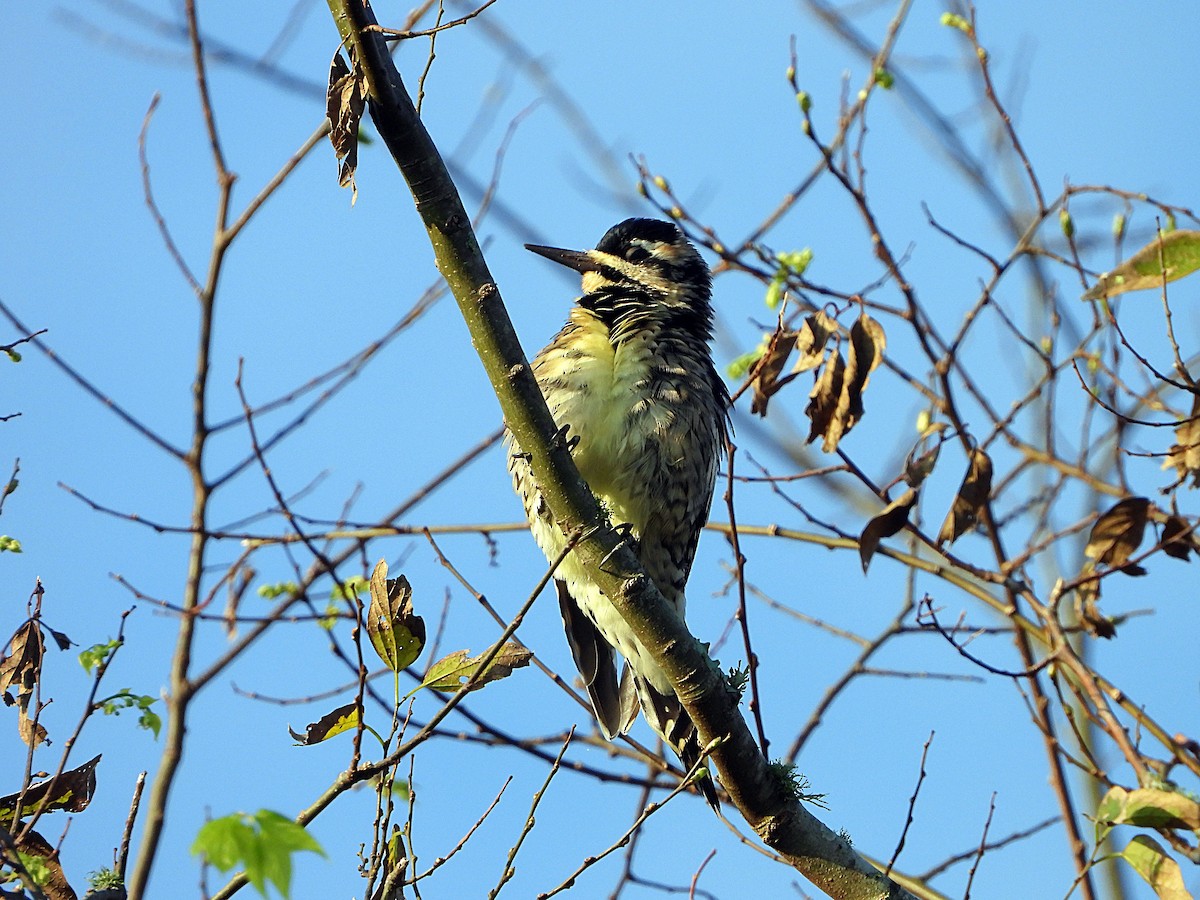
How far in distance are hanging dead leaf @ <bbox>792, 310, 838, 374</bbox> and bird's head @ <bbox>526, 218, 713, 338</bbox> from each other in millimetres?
1083

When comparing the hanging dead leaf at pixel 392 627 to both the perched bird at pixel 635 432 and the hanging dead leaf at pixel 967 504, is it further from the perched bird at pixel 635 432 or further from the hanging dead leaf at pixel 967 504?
the hanging dead leaf at pixel 967 504

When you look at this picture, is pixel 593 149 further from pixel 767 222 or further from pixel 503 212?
pixel 767 222

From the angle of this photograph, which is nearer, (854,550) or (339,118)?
(339,118)

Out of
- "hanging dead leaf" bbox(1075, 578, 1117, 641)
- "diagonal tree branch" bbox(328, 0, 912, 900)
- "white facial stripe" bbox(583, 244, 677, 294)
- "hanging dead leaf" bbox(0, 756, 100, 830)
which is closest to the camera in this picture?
"hanging dead leaf" bbox(0, 756, 100, 830)

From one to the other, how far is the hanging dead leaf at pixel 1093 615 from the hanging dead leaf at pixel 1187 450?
1.98ft

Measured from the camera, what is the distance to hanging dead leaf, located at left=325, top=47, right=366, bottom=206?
2.95 metres

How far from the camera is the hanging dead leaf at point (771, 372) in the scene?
4180 millimetres

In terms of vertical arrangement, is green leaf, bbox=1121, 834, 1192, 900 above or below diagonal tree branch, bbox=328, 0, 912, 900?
below

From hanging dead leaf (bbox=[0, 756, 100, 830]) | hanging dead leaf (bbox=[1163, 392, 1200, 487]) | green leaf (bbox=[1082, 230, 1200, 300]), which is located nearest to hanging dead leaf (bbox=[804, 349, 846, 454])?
green leaf (bbox=[1082, 230, 1200, 300])

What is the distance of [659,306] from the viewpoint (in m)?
5.25

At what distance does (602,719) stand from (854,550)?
123cm

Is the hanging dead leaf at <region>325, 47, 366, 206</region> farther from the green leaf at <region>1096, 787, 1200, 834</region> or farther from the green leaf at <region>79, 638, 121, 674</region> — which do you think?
the green leaf at <region>1096, 787, 1200, 834</region>

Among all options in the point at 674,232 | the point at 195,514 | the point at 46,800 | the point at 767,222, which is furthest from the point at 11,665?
the point at 767,222

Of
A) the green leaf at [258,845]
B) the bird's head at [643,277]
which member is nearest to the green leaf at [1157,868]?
the green leaf at [258,845]
